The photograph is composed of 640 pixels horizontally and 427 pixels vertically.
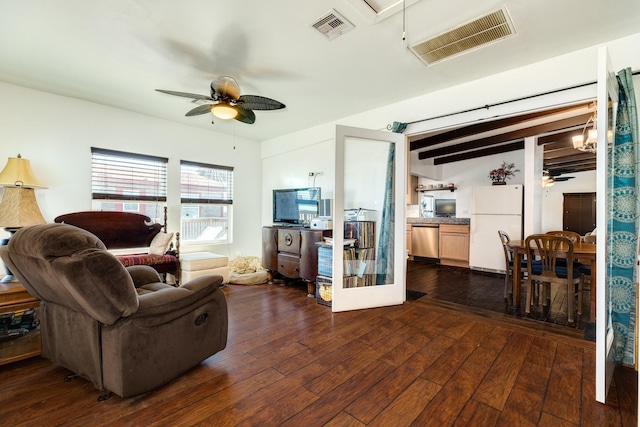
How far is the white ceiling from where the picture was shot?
200 centimetres

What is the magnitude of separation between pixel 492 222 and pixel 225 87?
540 centimetres

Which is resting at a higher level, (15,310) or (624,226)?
(624,226)

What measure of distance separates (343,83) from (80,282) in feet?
9.80

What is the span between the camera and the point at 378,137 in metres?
3.35

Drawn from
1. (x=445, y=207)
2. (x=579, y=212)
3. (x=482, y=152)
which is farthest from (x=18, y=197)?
(x=579, y=212)

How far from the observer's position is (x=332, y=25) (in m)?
2.18

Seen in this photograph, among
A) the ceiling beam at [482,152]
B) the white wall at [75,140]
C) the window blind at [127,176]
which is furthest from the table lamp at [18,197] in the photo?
the ceiling beam at [482,152]

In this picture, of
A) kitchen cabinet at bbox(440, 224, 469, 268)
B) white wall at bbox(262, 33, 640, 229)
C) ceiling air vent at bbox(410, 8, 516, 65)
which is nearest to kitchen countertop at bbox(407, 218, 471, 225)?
kitchen cabinet at bbox(440, 224, 469, 268)

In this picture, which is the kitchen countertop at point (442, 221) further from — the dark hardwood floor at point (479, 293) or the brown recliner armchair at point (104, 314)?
the brown recliner armchair at point (104, 314)

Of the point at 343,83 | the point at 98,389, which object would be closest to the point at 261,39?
the point at 343,83

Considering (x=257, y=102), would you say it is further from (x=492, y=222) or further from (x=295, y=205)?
(x=492, y=222)

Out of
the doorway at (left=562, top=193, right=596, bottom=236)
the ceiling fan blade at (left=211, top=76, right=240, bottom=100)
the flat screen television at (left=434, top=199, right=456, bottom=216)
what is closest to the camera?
the ceiling fan blade at (left=211, top=76, right=240, bottom=100)

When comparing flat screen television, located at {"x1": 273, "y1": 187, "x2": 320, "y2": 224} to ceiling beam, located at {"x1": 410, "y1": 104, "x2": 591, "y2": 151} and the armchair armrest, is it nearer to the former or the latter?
the armchair armrest

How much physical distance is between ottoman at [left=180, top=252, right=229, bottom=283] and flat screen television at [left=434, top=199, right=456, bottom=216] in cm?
627
